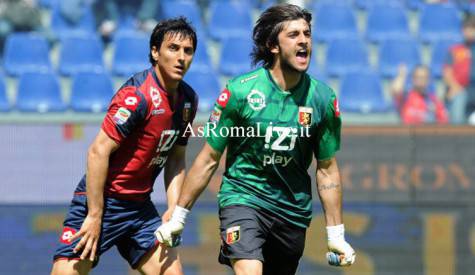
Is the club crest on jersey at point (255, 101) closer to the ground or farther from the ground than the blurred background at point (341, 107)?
farther from the ground

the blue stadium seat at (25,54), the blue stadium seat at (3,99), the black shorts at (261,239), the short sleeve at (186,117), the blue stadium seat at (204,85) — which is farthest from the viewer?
the blue stadium seat at (25,54)

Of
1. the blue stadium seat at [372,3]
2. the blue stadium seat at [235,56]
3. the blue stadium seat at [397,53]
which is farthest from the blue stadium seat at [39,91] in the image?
the blue stadium seat at [372,3]

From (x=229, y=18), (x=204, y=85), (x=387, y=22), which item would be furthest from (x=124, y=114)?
(x=387, y=22)

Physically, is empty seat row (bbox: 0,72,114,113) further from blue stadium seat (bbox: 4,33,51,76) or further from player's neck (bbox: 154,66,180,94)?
player's neck (bbox: 154,66,180,94)

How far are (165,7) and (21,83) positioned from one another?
2.46 meters

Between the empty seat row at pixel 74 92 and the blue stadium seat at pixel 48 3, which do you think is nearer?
the empty seat row at pixel 74 92

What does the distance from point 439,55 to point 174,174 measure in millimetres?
7333

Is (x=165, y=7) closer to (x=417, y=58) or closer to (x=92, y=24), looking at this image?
(x=92, y=24)

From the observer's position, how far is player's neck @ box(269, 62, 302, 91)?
546 cm

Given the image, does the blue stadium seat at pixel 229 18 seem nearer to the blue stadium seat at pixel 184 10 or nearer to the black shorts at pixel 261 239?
the blue stadium seat at pixel 184 10

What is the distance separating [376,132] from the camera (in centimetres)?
819

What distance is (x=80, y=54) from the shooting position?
11.7m

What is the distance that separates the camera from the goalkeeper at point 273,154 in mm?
5363

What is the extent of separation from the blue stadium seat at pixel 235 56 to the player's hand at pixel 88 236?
6.54m
